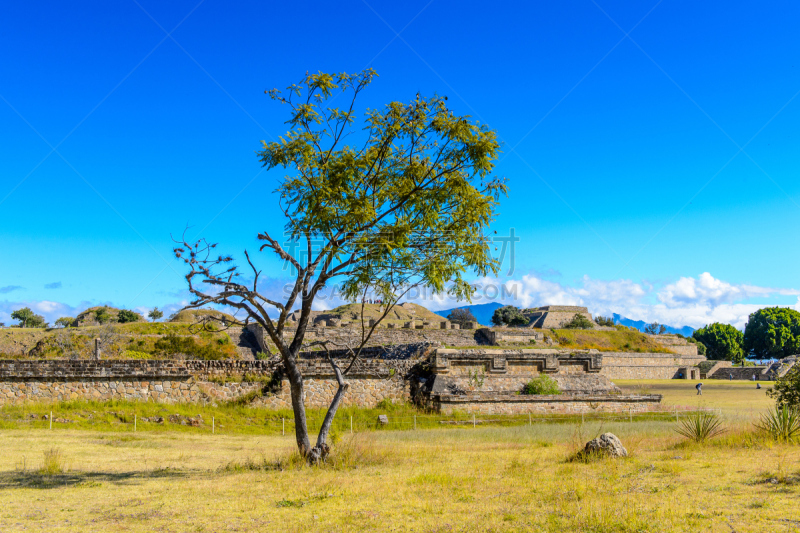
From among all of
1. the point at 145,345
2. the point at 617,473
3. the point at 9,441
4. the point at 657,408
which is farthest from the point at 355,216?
the point at 145,345

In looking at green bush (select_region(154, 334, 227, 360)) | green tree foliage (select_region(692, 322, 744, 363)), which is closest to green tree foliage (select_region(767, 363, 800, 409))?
green bush (select_region(154, 334, 227, 360))

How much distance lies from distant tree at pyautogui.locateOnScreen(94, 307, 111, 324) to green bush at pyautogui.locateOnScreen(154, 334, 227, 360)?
18.5 meters

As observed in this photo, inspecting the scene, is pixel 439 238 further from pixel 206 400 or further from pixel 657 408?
pixel 657 408

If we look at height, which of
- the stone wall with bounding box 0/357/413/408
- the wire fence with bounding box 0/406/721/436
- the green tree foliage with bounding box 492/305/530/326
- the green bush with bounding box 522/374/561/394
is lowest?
the wire fence with bounding box 0/406/721/436

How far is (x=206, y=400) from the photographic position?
22047 millimetres

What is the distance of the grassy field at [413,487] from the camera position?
753 centimetres

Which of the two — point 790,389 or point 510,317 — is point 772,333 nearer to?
point 510,317

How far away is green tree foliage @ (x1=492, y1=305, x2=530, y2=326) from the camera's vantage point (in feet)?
271

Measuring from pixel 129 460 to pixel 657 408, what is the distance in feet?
64.5

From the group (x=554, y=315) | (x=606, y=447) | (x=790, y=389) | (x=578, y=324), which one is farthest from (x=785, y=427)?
(x=554, y=315)

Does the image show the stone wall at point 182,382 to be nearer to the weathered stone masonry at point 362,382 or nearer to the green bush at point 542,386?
the weathered stone masonry at point 362,382

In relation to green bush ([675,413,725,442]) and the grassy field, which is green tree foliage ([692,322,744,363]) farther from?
the grassy field

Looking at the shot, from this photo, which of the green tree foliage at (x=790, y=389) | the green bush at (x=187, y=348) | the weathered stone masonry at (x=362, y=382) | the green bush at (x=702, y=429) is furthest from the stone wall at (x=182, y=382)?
the green bush at (x=187, y=348)

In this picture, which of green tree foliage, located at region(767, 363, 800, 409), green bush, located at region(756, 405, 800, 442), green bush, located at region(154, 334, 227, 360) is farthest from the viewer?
green bush, located at region(154, 334, 227, 360)
